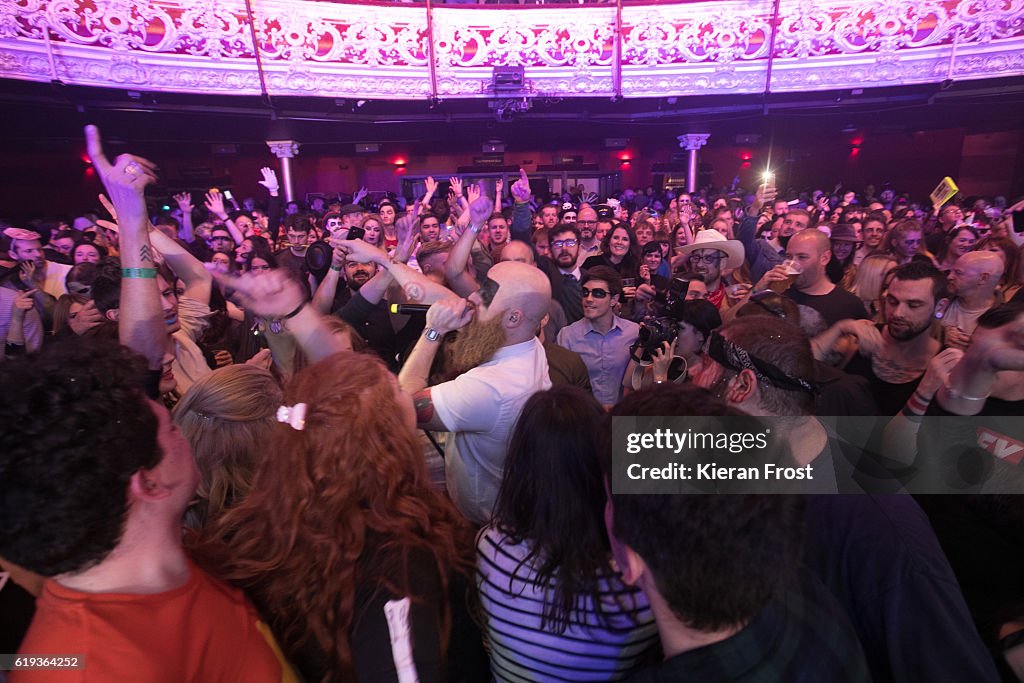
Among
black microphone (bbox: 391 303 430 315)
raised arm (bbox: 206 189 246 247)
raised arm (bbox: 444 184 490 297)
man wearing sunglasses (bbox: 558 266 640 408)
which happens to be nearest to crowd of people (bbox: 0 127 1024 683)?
black microphone (bbox: 391 303 430 315)

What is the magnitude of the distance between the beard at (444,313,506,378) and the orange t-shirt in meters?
1.06

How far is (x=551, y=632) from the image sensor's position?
1.11 metres

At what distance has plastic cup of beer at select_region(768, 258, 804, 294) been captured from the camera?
3004 mm

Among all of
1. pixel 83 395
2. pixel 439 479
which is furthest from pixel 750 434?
pixel 439 479

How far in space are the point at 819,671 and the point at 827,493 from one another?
0.48 m

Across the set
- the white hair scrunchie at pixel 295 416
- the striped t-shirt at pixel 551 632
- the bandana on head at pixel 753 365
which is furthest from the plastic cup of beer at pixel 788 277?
the white hair scrunchie at pixel 295 416

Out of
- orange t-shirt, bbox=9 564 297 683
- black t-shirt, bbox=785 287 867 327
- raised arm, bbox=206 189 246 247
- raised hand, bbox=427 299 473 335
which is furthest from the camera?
raised arm, bbox=206 189 246 247

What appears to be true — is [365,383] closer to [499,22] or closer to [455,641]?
[455,641]

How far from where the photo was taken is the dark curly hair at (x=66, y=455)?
774 mm

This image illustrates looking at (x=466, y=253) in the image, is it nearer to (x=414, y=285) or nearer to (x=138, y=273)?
(x=414, y=285)

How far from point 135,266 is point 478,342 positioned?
1.11 m

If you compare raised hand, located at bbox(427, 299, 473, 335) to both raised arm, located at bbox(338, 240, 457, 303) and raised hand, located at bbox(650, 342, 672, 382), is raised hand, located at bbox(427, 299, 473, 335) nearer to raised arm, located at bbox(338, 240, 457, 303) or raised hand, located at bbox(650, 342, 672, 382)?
raised arm, located at bbox(338, 240, 457, 303)

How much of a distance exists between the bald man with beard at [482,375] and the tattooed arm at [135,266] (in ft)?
2.59
